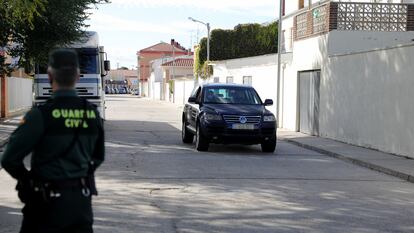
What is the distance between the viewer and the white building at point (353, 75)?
14305 millimetres

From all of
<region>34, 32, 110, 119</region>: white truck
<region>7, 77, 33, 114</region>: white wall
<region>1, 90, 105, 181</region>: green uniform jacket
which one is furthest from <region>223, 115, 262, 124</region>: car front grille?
<region>7, 77, 33, 114</region>: white wall

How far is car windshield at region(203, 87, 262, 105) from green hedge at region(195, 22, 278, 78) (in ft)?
109

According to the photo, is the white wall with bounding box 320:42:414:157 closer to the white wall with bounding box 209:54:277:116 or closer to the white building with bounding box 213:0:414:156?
the white building with bounding box 213:0:414:156

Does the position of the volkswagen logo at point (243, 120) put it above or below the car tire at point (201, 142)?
above

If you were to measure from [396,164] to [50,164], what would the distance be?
1028 cm

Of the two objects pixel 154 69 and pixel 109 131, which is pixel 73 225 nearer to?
pixel 109 131

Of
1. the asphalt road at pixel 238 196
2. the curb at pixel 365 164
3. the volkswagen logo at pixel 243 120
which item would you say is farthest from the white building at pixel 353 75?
the volkswagen logo at pixel 243 120

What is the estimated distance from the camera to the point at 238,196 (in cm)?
873

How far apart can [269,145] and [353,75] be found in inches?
158

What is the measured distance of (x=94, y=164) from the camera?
12.4ft

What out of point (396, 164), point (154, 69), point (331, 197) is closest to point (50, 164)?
point (331, 197)

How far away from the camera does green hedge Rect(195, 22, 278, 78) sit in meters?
49.2

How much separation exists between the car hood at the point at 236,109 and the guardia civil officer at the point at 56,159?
35.6 feet

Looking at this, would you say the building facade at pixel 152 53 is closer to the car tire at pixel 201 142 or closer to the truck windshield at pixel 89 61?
the truck windshield at pixel 89 61
